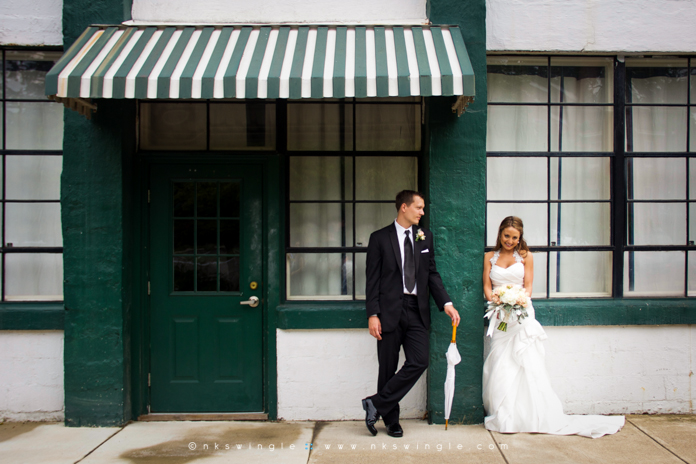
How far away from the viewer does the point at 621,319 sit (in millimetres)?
4664

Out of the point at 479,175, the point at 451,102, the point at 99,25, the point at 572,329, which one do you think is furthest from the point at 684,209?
the point at 99,25

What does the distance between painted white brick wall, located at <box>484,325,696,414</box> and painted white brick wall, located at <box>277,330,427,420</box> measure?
1417mm

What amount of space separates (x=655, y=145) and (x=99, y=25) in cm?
552

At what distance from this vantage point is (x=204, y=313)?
4.77 metres

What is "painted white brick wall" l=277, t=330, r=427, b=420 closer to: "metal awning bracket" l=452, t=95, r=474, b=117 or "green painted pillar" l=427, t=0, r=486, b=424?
"green painted pillar" l=427, t=0, r=486, b=424

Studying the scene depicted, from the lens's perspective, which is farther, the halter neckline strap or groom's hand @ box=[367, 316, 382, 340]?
the halter neckline strap

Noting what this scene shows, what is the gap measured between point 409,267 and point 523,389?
1485 mm

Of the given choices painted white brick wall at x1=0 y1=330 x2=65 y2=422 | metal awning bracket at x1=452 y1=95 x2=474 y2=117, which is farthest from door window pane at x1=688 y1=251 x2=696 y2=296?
painted white brick wall at x1=0 y1=330 x2=65 y2=422

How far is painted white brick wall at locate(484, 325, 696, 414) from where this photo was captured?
15.4ft

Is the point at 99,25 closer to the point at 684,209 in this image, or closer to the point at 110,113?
the point at 110,113

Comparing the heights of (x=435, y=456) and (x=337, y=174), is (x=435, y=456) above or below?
below

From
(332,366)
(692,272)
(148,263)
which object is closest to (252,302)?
(332,366)

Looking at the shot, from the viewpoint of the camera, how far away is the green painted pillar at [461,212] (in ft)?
14.5

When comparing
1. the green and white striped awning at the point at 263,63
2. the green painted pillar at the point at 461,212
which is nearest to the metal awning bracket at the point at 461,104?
the green painted pillar at the point at 461,212
